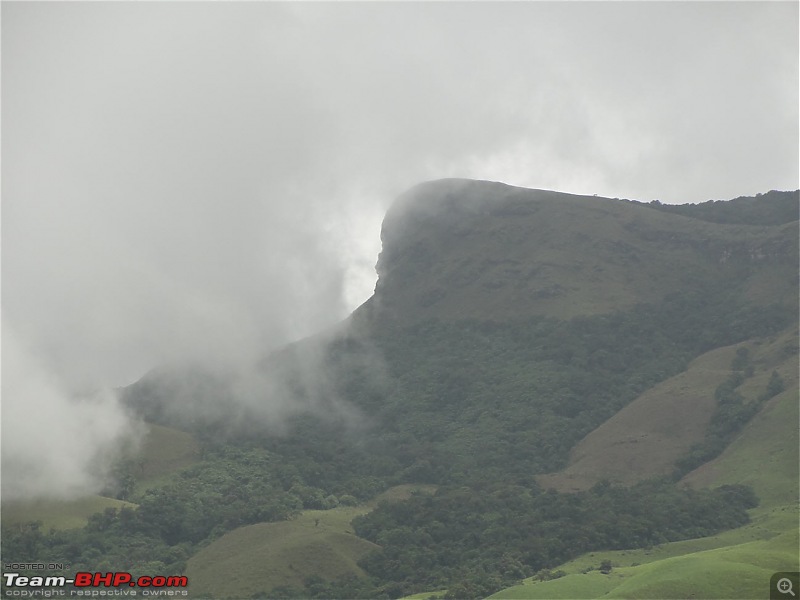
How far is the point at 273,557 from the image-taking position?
405ft

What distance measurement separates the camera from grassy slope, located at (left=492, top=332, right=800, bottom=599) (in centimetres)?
7112

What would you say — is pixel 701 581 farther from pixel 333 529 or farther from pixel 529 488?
pixel 529 488

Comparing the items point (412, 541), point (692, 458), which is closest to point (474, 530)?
point (412, 541)

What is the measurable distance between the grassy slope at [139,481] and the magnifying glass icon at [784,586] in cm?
10007

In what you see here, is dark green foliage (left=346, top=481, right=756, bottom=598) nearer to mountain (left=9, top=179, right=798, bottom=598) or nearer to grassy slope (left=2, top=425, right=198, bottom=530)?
mountain (left=9, top=179, right=798, bottom=598)

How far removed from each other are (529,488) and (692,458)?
2723 centimetres

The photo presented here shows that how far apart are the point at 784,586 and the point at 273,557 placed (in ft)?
234

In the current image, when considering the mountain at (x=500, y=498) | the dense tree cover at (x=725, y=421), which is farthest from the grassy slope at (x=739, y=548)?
the dense tree cover at (x=725, y=421)

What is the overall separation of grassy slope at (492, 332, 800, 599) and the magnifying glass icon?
116cm

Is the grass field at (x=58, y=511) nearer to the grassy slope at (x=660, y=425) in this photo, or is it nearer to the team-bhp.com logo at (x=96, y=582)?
the team-bhp.com logo at (x=96, y=582)

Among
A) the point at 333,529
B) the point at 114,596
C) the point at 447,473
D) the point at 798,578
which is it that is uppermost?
the point at 447,473

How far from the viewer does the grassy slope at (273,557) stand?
4636 inches

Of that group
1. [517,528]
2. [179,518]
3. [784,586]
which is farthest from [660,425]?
[784,586]

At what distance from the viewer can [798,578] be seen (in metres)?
68.6
